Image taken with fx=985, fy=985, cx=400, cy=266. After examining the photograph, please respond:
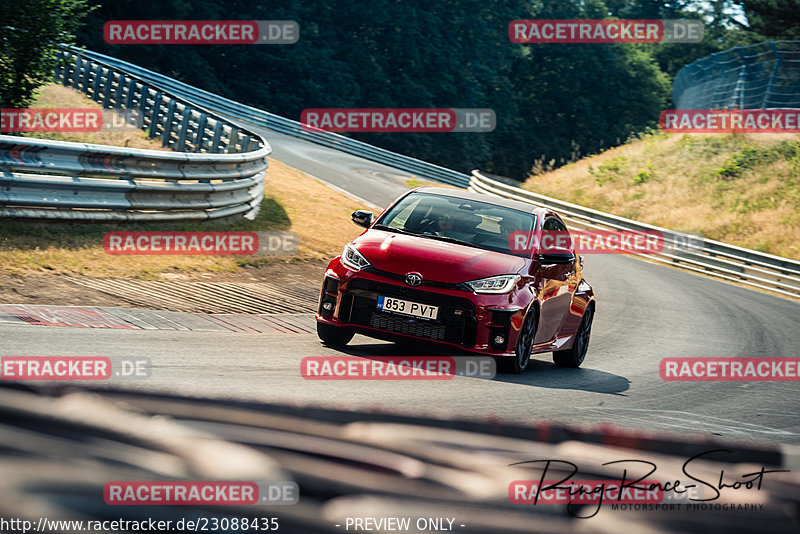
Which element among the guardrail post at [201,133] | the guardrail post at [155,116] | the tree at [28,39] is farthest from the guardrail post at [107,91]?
the tree at [28,39]

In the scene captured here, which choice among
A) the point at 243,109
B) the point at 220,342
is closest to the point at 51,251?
the point at 220,342

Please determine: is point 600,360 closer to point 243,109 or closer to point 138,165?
point 138,165

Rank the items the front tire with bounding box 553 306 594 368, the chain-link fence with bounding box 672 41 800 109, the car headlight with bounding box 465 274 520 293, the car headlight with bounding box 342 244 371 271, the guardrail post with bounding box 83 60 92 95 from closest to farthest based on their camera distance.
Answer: the car headlight with bounding box 465 274 520 293, the car headlight with bounding box 342 244 371 271, the front tire with bounding box 553 306 594 368, the guardrail post with bounding box 83 60 92 95, the chain-link fence with bounding box 672 41 800 109

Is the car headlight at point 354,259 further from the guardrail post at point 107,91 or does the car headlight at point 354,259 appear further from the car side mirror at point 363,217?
the guardrail post at point 107,91

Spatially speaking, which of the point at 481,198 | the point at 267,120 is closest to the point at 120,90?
the point at 267,120

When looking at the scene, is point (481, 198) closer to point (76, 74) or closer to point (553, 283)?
point (553, 283)

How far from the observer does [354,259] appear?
874cm

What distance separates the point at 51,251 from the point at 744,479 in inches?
407

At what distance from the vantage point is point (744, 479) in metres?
1.85

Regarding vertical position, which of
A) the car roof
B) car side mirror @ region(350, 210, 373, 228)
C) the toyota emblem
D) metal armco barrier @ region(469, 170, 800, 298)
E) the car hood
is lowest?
metal armco barrier @ region(469, 170, 800, 298)

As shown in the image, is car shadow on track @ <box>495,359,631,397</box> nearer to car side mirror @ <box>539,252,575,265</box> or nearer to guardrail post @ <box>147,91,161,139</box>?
car side mirror @ <box>539,252,575,265</box>

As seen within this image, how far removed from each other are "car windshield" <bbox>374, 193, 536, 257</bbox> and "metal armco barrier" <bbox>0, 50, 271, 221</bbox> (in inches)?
175

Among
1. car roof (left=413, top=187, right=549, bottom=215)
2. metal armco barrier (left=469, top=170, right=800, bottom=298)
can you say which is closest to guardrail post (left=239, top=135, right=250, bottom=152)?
car roof (left=413, top=187, right=549, bottom=215)

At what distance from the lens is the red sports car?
8281mm
